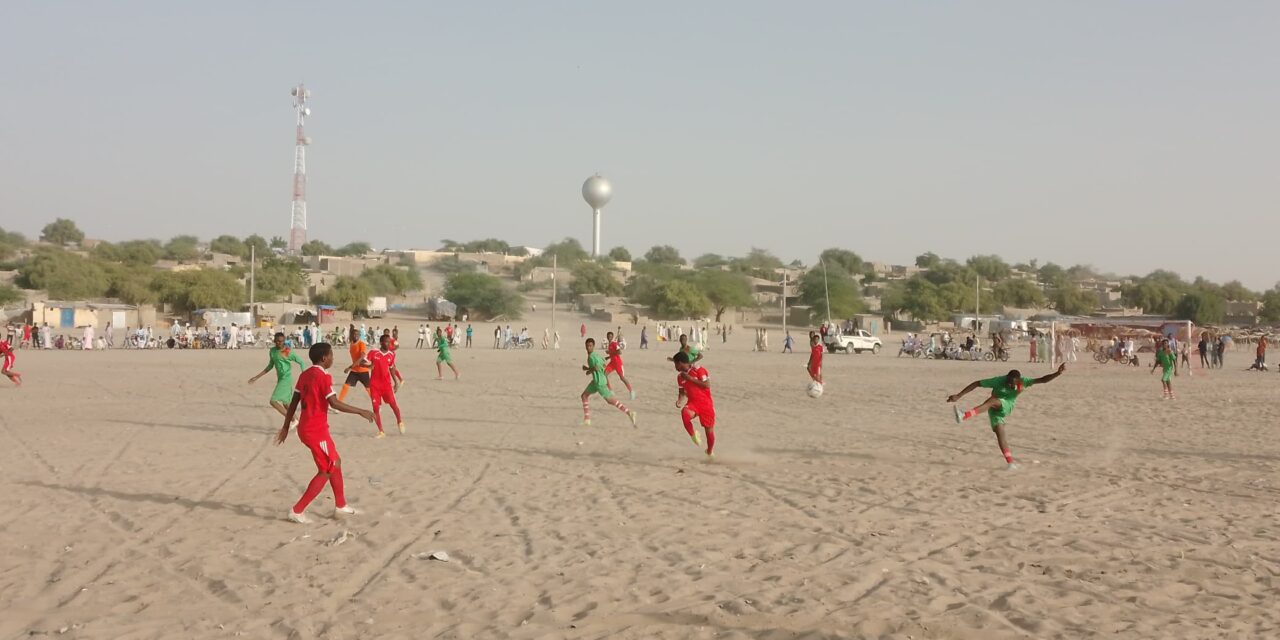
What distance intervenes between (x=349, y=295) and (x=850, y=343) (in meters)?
43.1

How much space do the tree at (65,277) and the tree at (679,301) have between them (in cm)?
4480

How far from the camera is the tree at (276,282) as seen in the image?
84.9 meters

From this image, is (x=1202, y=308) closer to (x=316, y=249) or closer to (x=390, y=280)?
(x=390, y=280)

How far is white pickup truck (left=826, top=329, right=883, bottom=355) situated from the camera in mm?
51500

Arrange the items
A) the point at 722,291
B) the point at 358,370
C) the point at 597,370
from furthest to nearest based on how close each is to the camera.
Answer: the point at 722,291
the point at 597,370
the point at 358,370

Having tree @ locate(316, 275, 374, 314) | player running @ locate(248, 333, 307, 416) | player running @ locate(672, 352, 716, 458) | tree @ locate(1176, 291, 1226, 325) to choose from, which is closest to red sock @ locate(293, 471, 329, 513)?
player running @ locate(672, 352, 716, 458)

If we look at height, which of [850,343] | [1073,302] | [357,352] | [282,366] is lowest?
[850,343]

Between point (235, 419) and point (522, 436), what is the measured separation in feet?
17.9

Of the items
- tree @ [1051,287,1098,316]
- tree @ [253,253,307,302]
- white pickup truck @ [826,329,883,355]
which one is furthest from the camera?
tree @ [1051,287,1098,316]

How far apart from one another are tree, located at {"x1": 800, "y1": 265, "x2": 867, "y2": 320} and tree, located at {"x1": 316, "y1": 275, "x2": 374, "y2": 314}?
39014mm

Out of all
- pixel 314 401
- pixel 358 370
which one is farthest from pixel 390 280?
pixel 314 401

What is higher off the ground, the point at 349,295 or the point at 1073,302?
the point at 1073,302

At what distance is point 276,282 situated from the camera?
3374 inches

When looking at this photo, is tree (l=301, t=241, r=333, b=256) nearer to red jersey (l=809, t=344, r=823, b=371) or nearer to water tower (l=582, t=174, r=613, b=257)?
water tower (l=582, t=174, r=613, b=257)
